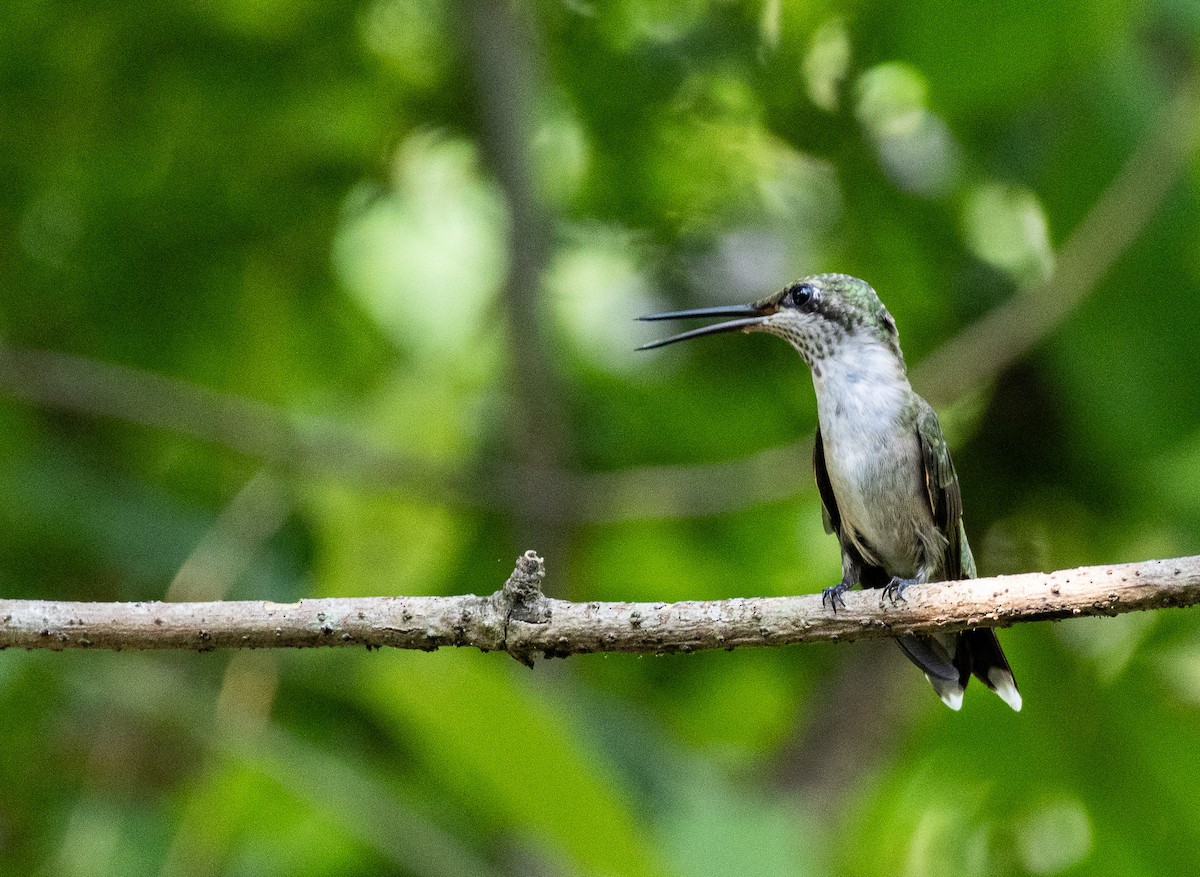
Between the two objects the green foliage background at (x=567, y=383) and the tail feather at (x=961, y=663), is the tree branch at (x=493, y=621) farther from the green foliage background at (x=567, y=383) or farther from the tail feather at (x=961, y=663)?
the green foliage background at (x=567, y=383)

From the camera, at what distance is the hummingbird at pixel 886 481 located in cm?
345

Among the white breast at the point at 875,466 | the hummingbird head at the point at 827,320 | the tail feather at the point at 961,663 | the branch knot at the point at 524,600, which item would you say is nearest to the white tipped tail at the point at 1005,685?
Answer: the tail feather at the point at 961,663

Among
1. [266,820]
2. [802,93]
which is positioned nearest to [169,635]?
[266,820]

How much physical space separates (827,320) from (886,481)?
0.55 m

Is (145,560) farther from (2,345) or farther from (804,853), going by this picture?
(804,853)

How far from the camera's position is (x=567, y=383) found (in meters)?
5.37

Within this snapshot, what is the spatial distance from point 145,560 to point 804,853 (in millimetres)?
2531

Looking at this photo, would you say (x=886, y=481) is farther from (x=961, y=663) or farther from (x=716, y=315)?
(x=716, y=315)

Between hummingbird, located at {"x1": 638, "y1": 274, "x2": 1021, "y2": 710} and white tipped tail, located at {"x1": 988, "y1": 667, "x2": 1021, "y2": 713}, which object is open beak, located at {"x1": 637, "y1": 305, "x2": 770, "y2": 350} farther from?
white tipped tail, located at {"x1": 988, "y1": 667, "x2": 1021, "y2": 713}

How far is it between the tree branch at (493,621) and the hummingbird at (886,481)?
3.44 ft

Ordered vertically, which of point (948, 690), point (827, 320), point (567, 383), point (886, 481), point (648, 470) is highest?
point (827, 320)

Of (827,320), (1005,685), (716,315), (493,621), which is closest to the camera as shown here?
(493,621)

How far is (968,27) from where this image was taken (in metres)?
3.81

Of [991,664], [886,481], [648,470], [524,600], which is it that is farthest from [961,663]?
[648,470]
